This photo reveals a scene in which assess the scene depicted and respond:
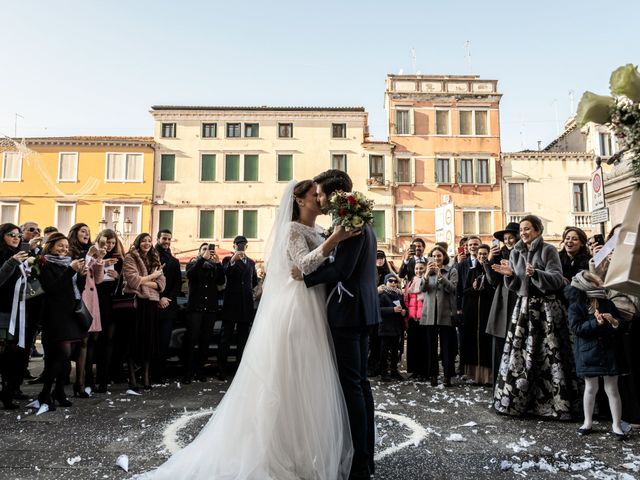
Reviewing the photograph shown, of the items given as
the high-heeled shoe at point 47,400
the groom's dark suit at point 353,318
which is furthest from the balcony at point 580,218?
the high-heeled shoe at point 47,400

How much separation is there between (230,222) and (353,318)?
1168 inches

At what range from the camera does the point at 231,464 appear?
3.49m

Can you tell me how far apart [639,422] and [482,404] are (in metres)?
1.70

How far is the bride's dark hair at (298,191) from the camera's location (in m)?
4.05

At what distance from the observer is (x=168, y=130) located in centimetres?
3297

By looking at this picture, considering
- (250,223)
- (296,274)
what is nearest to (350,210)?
(296,274)

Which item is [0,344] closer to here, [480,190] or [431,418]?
[431,418]

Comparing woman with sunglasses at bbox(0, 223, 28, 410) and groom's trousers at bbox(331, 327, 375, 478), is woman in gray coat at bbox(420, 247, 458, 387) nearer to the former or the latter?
groom's trousers at bbox(331, 327, 375, 478)

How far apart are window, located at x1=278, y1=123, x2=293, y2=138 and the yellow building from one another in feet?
Result: 27.6

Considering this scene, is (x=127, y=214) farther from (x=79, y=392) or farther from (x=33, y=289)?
(x=33, y=289)

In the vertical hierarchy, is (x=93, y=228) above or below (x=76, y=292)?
above

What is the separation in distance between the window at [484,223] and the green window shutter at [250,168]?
15084 mm

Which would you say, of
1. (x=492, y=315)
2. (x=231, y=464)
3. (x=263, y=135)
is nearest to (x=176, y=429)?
(x=231, y=464)

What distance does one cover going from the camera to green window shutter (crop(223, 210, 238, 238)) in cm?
3241
